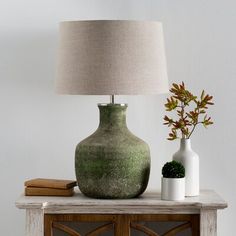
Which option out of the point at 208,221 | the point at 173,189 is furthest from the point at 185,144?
the point at 208,221

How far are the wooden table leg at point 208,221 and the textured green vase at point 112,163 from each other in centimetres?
25

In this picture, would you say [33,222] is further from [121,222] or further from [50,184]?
[121,222]

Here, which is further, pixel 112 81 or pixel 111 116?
pixel 111 116

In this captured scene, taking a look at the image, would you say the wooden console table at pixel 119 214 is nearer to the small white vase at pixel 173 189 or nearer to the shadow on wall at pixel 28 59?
the small white vase at pixel 173 189

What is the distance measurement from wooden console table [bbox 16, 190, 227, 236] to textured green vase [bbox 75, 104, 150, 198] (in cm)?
5

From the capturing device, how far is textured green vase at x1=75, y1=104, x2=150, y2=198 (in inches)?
95.9

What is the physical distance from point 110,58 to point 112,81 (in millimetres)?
81

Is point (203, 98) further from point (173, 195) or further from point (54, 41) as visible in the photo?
point (54, 41)

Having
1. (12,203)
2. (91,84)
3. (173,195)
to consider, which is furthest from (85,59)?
(12,203)

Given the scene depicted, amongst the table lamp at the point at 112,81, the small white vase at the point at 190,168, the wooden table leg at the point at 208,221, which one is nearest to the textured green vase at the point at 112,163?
the table lamp at the point at 112,81

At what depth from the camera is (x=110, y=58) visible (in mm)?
2377

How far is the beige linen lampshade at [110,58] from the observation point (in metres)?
2.38

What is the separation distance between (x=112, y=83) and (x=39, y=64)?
1.64 feet

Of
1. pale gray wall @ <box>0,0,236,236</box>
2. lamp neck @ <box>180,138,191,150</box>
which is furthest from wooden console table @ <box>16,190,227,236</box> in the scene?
pale gray wall @ <box>0,0,236,236</box>
